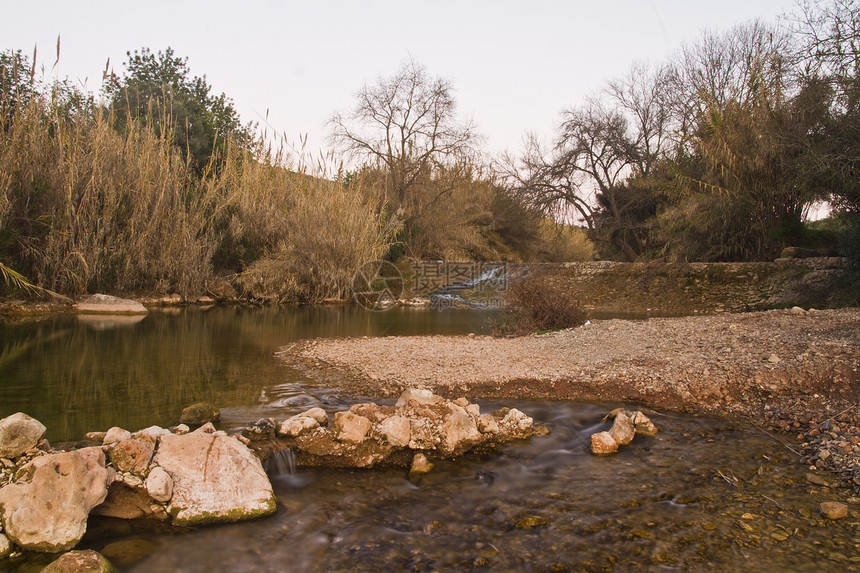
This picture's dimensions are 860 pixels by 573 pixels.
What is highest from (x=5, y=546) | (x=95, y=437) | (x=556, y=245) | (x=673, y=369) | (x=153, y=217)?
(x=556, y=245)

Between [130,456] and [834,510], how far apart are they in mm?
4172

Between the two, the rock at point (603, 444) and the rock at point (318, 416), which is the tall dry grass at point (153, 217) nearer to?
the rock at point (318, 416)

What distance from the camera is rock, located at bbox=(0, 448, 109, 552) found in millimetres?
2744

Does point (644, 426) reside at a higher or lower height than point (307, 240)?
lower

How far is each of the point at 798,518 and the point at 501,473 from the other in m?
1.81

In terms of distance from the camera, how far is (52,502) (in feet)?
9.29

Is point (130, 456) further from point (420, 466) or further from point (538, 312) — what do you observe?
point (538, 312)

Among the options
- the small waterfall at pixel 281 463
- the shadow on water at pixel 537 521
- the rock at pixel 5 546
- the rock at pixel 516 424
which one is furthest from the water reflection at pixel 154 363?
the shadow on water at pixel 537 521

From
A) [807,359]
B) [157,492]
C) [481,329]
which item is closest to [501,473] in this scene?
[157,492]

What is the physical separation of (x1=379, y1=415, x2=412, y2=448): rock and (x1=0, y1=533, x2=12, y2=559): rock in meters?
2.32

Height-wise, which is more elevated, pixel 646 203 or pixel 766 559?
pixel 646 203

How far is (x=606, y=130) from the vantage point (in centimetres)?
2591

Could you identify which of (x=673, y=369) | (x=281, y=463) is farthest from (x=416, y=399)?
(x=673, y=369)

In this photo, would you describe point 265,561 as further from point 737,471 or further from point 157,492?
point 737,471
